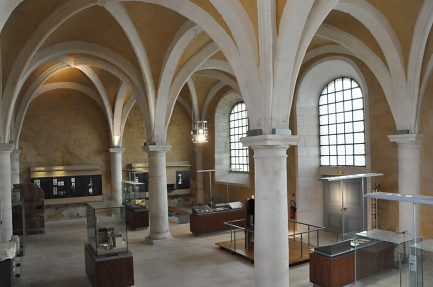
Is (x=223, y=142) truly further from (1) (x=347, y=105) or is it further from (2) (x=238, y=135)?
(1) (x=347, y=105)

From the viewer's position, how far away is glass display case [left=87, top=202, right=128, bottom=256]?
7883 millimetres

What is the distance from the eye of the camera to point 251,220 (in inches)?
408

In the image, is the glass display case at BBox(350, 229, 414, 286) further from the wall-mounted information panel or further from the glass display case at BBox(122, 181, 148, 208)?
the wall-mounted information panel

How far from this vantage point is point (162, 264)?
952 cm

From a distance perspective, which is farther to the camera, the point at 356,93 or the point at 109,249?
the point at 356,93

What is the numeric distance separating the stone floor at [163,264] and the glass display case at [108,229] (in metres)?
1.03

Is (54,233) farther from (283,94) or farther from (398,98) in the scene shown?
(398,98)

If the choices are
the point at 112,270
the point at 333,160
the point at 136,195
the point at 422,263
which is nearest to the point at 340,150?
the point at 333,160

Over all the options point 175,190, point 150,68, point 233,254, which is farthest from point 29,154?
point 233,254

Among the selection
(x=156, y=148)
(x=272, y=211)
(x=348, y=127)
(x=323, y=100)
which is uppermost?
(x=323, y=100)

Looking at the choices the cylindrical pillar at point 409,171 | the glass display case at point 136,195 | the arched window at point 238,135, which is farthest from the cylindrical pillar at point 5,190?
the arched window at point 238,135

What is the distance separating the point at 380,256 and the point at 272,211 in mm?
1879

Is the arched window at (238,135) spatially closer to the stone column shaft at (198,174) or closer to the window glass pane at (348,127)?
the stone column shaft at (198,174)

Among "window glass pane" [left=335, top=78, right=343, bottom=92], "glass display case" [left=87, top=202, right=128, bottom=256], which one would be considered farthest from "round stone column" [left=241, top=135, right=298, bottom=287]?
"window glass pane" [left=335, top=78, right=343, bottom=92]
